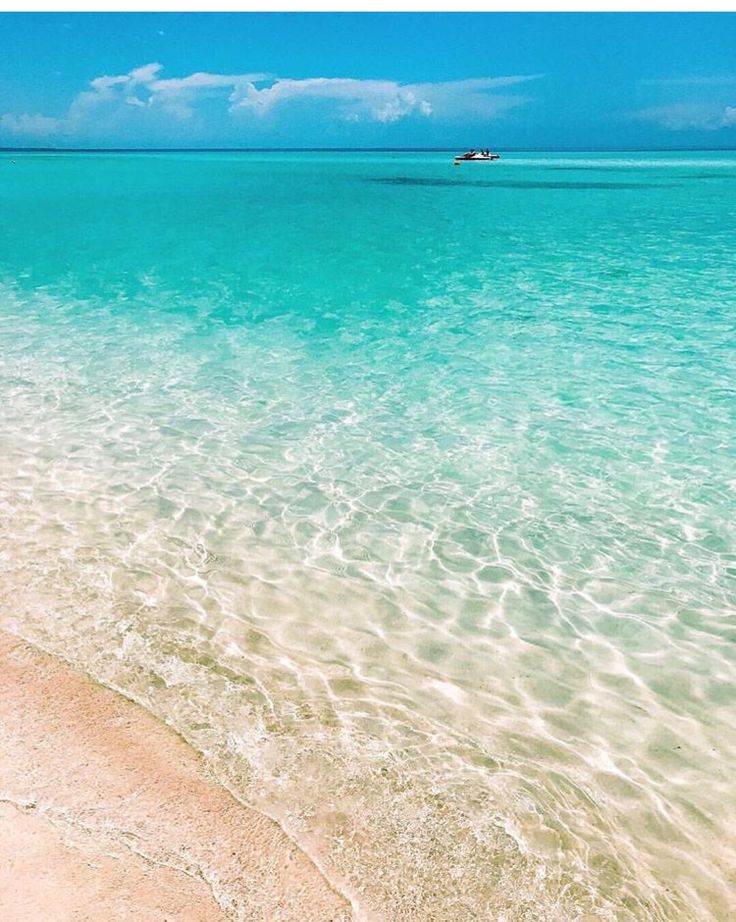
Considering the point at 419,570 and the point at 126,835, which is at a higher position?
the point at 126,835

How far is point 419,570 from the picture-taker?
26.9 feet

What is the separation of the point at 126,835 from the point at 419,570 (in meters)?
4.46

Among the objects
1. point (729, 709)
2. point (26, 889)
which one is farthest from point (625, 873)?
point (26, 889)

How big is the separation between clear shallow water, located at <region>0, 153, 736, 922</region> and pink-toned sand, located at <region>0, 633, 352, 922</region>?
0.26 metres

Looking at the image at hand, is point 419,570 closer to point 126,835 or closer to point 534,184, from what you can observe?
point 126,835

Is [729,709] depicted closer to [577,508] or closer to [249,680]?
[577,508]

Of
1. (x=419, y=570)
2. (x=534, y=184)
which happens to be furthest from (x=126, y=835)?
(x=534, y=184)

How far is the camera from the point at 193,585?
772 centimetres

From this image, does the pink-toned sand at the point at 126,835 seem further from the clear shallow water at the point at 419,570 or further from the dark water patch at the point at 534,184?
the dark water patch at the point at 534,184

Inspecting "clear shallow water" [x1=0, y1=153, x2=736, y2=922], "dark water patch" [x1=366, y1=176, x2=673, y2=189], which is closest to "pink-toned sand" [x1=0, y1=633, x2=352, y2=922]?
"clear shallow water" [x1=0, y1=153, x2=736, y2=922]

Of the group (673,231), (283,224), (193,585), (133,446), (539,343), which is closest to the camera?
(193,585)

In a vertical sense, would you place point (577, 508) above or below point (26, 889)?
below

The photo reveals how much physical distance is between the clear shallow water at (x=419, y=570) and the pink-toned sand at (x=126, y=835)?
0.84 feet

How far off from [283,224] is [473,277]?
1961cm
